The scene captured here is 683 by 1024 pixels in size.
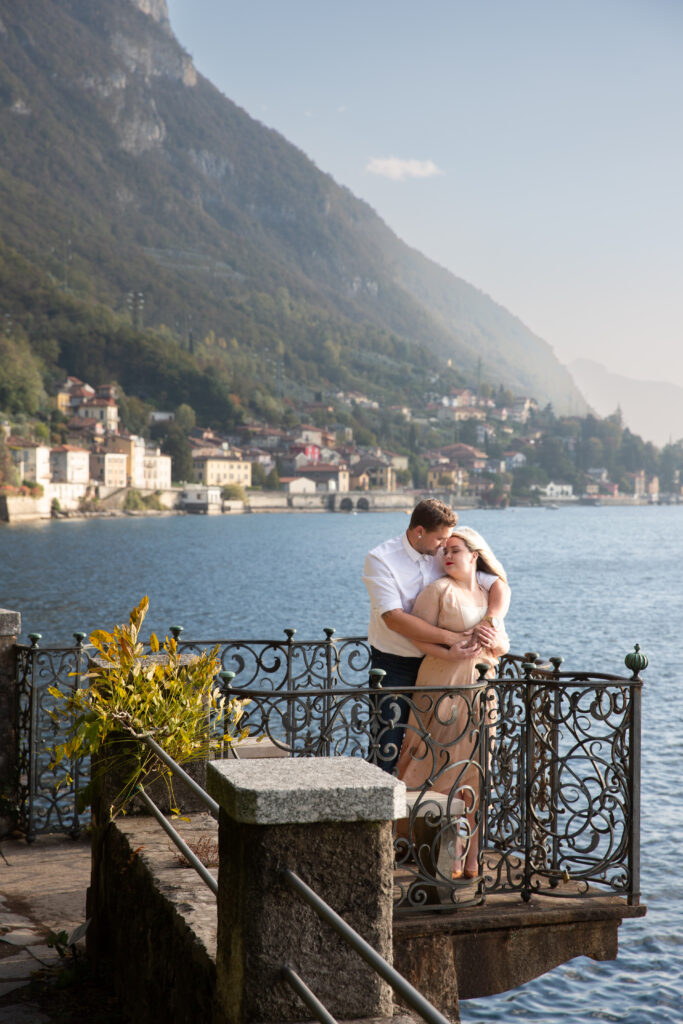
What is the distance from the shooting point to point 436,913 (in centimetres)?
423

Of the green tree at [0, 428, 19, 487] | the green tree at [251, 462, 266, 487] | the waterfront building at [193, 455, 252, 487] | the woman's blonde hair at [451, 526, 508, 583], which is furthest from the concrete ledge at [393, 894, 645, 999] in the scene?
the green tree at [251, 462, 266, 487]

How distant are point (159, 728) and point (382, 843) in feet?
6.15

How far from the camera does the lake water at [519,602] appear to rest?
30.0 ft

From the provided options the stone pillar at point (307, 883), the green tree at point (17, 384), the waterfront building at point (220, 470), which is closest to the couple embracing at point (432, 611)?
the stone pillar at point (307, 883)

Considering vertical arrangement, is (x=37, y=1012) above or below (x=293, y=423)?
below

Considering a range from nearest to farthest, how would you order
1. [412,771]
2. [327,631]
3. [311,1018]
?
[311,1018] < [412,771] < [327,631]

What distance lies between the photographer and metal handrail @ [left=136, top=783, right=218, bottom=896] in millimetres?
3303

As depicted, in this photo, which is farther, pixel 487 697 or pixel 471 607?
pixel 471 607

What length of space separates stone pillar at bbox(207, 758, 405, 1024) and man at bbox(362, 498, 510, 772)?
2.10m

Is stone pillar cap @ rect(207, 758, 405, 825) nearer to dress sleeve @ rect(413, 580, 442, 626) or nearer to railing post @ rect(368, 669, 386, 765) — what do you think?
railing post @ rect(368, 669, 386, 765)

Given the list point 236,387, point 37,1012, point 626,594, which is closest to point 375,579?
point 37,1012

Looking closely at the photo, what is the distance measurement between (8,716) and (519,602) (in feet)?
139

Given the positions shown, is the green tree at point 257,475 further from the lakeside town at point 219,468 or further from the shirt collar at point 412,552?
the shirt collar at point 412,552

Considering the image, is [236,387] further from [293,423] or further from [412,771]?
[412,771]
